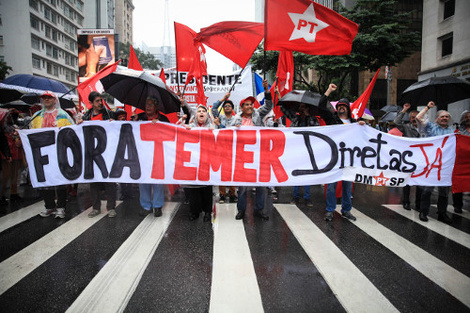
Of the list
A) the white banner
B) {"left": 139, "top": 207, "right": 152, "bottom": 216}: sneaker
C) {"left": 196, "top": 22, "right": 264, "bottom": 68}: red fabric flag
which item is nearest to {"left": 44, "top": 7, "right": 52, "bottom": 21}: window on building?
the white banner

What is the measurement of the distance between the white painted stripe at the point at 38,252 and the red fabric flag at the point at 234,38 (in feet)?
12.9

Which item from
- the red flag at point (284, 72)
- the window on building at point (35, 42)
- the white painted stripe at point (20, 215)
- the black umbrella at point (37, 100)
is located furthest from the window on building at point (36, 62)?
the red flag at point (284, 72)

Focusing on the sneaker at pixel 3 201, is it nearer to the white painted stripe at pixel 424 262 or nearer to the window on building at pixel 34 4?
the white painted stripe at pixel 424 262

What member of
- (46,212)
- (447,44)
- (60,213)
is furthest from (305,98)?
(447,44)

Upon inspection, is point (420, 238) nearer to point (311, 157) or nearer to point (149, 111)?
point (311, 157)

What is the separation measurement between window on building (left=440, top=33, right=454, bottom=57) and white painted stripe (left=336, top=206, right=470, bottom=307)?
20.6 m

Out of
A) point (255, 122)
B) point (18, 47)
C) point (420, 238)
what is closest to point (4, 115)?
point (255, 122)

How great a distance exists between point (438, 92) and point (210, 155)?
527cm

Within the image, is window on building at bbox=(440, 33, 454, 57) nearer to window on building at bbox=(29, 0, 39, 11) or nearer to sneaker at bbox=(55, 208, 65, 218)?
sneaker at bbox=(55, 208, 65, 218)

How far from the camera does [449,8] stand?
19.4 metres

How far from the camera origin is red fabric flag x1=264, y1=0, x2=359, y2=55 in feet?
16.0

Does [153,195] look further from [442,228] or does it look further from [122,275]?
[442,228]

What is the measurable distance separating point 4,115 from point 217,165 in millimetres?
4676

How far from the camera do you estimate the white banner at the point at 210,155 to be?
4.88m
